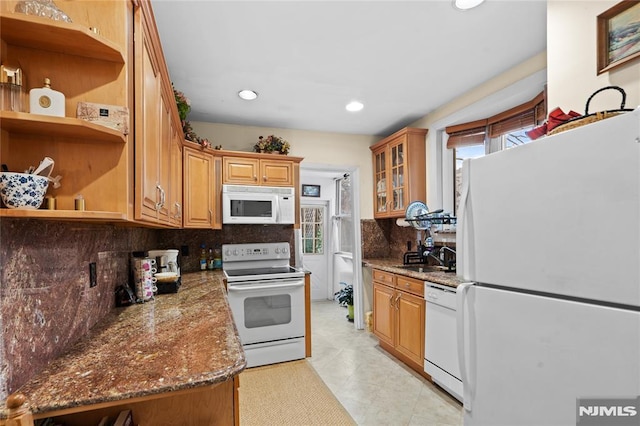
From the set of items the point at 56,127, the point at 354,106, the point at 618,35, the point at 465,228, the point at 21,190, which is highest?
the point at 354,106

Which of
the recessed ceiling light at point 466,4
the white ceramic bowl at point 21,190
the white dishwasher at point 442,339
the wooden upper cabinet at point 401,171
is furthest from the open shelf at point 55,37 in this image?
the wooden upper cabinet at point 401,171

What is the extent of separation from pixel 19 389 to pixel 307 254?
487cm

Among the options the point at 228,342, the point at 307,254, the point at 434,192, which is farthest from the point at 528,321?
the point at 307,254

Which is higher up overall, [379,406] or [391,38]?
[391,38]

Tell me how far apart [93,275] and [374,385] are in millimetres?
2187

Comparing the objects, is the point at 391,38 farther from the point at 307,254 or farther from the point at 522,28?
the point at 307,254

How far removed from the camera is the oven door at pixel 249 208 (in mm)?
3062

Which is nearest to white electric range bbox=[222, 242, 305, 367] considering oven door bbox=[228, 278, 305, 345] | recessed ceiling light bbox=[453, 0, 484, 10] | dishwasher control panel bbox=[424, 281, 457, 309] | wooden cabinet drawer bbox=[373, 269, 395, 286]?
oven door bbox=[228, 278, 305, 345]

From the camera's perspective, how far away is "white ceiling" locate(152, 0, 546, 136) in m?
1.66

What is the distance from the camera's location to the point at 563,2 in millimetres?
1491

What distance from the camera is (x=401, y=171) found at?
133 inches

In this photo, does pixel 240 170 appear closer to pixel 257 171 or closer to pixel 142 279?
pixel 257 171

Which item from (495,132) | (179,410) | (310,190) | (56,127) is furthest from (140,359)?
(310,190)

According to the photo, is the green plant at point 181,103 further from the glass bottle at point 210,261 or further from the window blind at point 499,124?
the window blind at point 499,124
